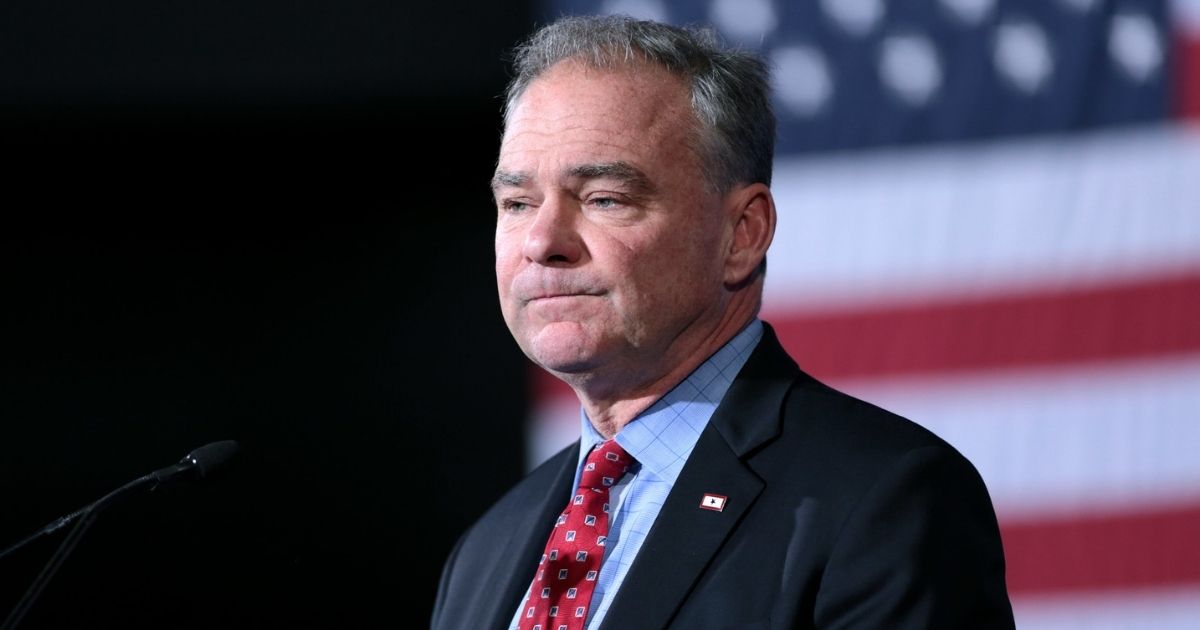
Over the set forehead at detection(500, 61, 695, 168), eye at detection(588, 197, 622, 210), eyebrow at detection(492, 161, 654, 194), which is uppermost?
forehead at detection(500, 61, 695, 168)

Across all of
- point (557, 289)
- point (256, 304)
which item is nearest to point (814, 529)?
point (557, 289)

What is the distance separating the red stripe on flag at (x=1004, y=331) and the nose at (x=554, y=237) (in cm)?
164

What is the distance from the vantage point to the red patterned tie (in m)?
1.48

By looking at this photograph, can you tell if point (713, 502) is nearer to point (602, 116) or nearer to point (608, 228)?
point (608, 228)

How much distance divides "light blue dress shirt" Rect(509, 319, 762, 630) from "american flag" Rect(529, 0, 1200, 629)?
1457mm

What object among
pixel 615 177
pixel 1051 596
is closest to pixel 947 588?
pixel 615 177

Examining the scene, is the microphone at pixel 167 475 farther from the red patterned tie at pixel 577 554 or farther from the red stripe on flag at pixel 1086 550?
the red stripe on flag at pixel 1086 550

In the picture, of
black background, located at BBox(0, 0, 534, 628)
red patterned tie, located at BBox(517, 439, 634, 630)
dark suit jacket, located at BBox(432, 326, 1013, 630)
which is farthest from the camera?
black background, located at BBox(0, 0, 534, 628)

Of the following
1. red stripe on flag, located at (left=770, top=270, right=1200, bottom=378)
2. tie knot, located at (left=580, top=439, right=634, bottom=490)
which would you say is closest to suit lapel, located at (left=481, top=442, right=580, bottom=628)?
tie knot, located at (left=580, top=439, right=634, bottom=490)

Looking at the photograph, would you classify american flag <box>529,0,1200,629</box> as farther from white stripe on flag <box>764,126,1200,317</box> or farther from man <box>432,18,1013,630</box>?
man <box>432,18,1013,630</box>

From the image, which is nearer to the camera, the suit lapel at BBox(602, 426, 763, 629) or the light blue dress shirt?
the suit lapel at BBox(602, 426, 763, 629)

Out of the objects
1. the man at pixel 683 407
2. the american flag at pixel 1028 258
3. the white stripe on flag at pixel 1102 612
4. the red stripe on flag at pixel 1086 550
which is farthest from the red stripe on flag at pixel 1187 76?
the man at pixel 683 407

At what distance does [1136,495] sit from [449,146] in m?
1.80

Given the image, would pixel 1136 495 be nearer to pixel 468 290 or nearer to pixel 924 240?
pixel 924 240
